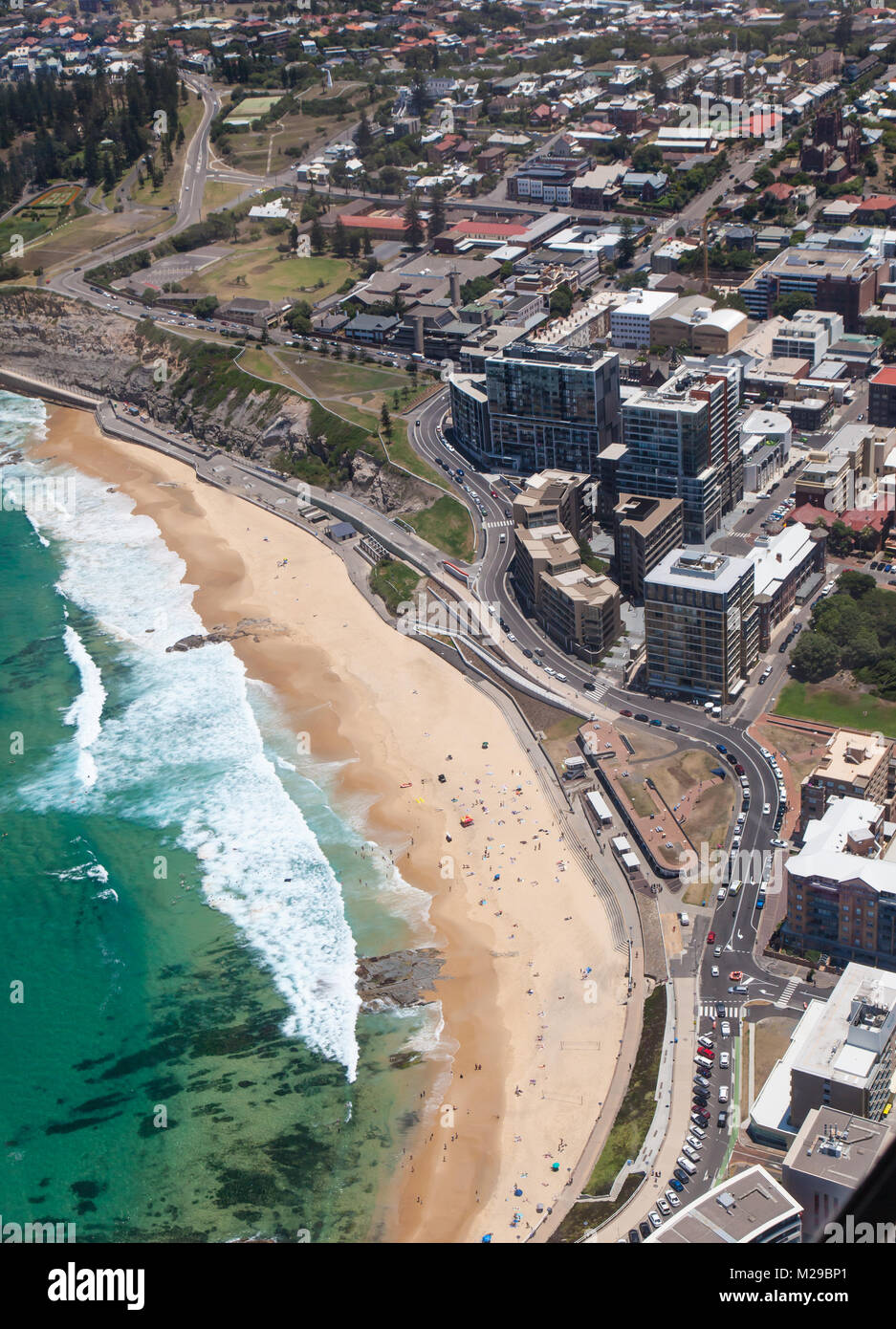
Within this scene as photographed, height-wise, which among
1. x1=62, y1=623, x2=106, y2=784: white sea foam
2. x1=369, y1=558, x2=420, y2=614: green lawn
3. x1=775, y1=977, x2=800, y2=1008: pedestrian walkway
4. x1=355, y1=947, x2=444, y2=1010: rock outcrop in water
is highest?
x1=369, y1=558, x2=420, y2=614: green lawn

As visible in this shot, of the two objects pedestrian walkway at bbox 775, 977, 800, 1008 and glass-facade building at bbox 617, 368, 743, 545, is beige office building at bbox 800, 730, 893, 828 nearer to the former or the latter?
pedestrian walkway at bbox 775, 977, 800, 1008

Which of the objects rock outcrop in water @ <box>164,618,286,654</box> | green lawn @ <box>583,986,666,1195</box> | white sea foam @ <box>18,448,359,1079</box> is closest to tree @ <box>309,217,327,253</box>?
white sea foam @ <box>18,448,359,1079</box>

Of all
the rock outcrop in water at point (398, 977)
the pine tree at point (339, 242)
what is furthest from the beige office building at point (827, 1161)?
the pine tree at point (339, 242)

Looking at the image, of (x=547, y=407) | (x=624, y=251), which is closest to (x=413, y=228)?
(x=624, y=251)

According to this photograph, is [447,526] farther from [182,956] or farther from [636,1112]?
[636,1112]

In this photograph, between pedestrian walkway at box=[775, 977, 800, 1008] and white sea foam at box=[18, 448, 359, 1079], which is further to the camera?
white sea foam at box=[18, 448, 359, 1079]
